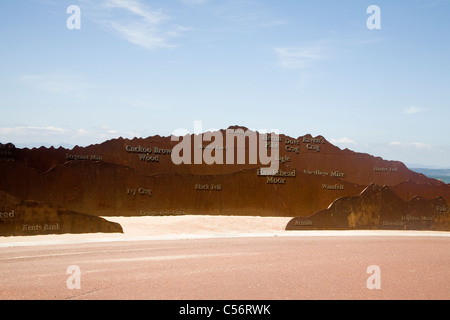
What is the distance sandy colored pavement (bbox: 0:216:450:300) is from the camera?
853cm

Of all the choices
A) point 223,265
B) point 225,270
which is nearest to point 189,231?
point 223,265

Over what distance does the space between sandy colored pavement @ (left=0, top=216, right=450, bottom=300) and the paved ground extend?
0.02 metres

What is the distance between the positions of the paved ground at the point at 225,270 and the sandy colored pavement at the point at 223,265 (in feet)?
0.06

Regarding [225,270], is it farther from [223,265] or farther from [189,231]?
[189,231]

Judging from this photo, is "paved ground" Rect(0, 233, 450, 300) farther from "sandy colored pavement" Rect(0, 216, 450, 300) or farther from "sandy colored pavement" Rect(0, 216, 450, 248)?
"sandy colored pavement" Rect(0, 216, 450, 248)

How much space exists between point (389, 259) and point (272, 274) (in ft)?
12.8

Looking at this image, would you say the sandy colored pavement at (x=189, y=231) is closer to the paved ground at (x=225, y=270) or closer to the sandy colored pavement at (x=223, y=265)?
the sandy colored pavement at (x=223, y=265)

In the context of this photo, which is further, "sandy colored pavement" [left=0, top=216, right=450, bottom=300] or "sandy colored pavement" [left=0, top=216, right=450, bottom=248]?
"sandy colored pavement" [left=0, top=216, right=450, bottom=248]

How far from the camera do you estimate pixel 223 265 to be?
11031 millimetres

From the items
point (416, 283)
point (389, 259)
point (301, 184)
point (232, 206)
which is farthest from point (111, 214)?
point (416, 283)

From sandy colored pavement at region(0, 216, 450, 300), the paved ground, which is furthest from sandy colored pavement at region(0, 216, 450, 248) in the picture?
the paved ground

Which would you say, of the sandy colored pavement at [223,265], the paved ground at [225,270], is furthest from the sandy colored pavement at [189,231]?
the paved ground at [225,270]

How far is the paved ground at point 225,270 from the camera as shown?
27.8ft
